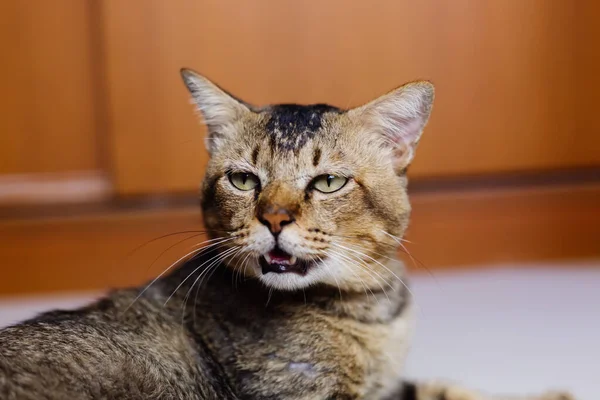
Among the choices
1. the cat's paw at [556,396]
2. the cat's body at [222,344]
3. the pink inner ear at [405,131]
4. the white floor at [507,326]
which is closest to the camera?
the cat's body at [222,344]

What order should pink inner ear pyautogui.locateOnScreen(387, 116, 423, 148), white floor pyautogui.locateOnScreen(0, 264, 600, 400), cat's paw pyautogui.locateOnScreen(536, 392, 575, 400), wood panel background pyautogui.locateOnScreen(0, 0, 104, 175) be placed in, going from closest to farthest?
1. pink inner ear pyautogui.locateOnScreen(387, 116, 423, 148)
2. cat's paw pyautogui.locateOnScreen(536, 392, 575, 400)
3. white floor pyautogui.locateOnScreen(0, 264, 600, 400)
4. wood panel background pyautogui.locateOnScreen(0, 0, 104, 175)

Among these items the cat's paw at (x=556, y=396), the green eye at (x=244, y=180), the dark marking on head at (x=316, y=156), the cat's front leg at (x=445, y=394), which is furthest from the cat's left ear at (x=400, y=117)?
the cat's paw at (x=556, y=396)

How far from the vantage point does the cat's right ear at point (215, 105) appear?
4.88 ft

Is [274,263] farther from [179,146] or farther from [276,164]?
[179,146]

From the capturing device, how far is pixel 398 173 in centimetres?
145

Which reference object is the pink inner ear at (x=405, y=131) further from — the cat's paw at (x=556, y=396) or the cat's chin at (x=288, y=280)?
the cat's paw at (x=556, y=396)

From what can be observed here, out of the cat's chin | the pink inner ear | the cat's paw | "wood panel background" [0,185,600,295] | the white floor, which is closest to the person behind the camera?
the cat's chin

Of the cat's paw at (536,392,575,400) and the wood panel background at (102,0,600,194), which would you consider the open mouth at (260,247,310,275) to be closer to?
the cat's paw at (536,392,575,400)

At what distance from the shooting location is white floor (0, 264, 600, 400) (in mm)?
1751

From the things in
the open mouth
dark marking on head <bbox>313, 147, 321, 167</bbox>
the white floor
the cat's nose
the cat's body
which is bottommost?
the white floor

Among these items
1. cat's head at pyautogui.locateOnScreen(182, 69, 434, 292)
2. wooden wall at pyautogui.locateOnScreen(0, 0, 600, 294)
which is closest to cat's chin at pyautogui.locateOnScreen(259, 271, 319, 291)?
cat's head at pyautogui.locateOnScreen(182, 69, 434, 292)

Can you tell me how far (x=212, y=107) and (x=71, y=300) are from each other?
120 cm

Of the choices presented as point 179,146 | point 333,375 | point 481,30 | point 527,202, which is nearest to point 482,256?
point 527,202

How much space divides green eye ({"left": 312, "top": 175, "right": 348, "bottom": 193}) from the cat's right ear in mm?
255
